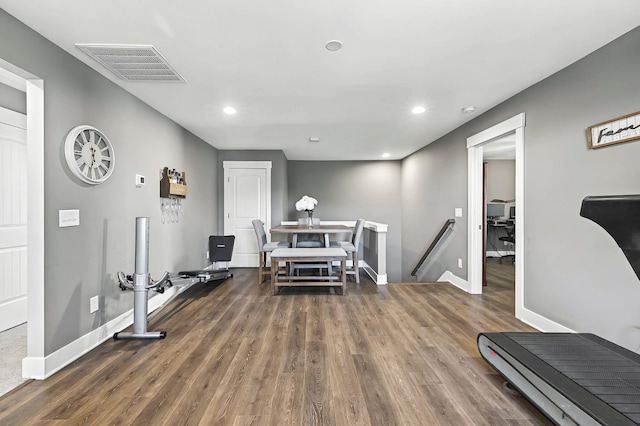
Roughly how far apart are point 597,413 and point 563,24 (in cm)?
221

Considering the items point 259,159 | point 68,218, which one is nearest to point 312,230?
point 259,159

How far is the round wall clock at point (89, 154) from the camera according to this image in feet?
6.94

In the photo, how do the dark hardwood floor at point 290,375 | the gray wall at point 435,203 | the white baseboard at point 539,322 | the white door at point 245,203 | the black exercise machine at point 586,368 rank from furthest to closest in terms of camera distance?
1. the white door at point 245,203
2. the gray wall at point 435,203
3. the white baseboard at point 539,322
4. the dark hardwood floor at point 290,375
5. the black exercise machine at point 586,368

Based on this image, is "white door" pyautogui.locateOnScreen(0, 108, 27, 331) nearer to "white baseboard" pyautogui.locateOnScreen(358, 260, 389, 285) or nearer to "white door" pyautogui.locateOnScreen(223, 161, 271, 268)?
"white door" pyautogui.locateOnScreen(223, 161, 271, 268)

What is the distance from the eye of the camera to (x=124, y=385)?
1.82m

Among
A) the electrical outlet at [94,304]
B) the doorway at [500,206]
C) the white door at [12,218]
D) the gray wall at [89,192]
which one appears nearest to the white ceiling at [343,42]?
the gray wall at [89,192]

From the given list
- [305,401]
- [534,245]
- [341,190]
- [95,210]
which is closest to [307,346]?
[305,401]

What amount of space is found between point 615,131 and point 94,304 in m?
4.28

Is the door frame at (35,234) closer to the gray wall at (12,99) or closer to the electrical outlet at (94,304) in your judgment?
the electrical outlet at (94,304)

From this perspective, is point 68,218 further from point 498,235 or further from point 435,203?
point 498,235

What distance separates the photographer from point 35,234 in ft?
6.24

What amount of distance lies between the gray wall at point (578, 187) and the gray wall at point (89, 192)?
3682mm

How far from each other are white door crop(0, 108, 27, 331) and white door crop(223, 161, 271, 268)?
9.48ft

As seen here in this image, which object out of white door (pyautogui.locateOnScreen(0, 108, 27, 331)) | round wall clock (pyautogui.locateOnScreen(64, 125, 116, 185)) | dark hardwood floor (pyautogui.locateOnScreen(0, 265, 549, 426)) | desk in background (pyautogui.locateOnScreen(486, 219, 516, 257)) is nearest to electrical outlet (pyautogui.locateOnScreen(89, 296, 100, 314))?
dark hardwood floor (pyautogui.locateOnScreen(0, 265, 549, 426))
